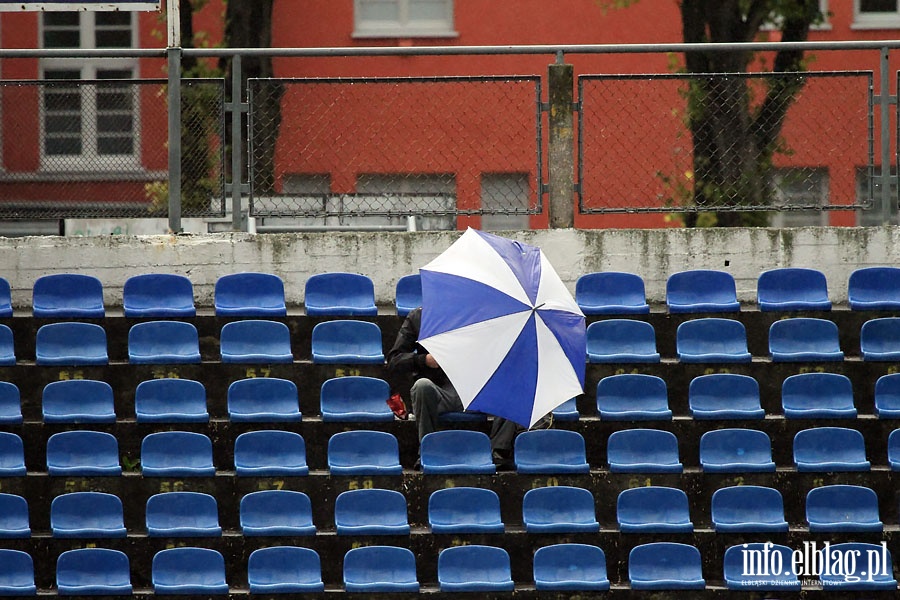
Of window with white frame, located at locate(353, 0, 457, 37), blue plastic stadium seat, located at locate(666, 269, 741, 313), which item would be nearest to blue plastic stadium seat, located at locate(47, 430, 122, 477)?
blue plastic stadium seat, located at locate(666, 269, 741, 313)

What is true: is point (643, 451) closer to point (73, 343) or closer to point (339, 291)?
point (339, 291)

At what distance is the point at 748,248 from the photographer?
1097 cm

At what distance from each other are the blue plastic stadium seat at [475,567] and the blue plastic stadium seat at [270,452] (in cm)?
121

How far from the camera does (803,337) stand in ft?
33.7

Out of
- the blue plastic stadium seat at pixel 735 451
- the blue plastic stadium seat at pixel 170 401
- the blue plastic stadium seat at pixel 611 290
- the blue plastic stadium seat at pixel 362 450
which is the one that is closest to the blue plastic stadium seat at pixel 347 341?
the blue plastic stadium seat at pixel 362 450

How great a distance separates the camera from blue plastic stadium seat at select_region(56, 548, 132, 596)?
8578 millimetres

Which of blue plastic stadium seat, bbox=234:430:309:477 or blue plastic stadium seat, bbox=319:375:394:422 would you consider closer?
blue plastic stadium seat, bbox=234:430:309:477

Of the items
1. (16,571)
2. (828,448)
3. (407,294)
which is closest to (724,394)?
(828,448)

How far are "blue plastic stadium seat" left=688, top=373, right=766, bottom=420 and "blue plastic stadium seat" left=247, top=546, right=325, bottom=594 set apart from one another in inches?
114

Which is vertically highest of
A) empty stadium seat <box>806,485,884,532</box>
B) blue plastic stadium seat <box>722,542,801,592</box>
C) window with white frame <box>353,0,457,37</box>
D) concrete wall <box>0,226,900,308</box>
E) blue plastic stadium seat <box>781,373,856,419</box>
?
window with white frame <box>353,0,457,37</box>

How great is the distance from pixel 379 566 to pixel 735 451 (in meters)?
2.58

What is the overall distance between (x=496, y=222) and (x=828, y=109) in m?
4.05

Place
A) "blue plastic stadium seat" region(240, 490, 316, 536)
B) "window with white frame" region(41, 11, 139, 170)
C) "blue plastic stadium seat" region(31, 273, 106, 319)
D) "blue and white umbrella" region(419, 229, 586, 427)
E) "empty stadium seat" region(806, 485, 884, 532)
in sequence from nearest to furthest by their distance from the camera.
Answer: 1. "blue and white umbrella" region(419, 229, 586, 427)
2. "blue plastic stadium seat" region(240, 490, 316, 536)
3. "empty stadium seat" region(806, 485, 884, 532)
4. "blue plastic stadium seat" region(31, 273, 106, 319)
5. "window with white frame" region(41, 11, 139, 170)

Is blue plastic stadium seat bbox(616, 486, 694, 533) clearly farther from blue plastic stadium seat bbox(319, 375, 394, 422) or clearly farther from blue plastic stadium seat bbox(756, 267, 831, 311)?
blue plastic stadium seat bbox(756, 267, 831, 311)
